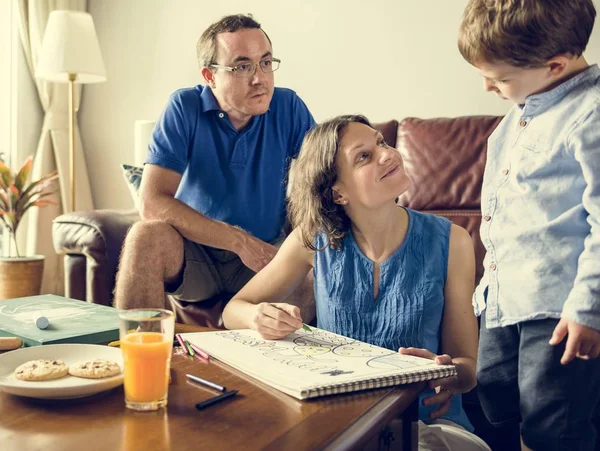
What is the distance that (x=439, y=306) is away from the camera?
4.18 feet

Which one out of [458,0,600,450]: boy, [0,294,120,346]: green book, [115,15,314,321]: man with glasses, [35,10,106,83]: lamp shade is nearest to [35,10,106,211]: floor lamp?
[35,10,106,83]: lamp shade

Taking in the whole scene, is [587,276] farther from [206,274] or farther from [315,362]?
[206,274]

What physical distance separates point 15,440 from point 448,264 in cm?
84

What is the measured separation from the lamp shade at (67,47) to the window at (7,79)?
47 centimetres

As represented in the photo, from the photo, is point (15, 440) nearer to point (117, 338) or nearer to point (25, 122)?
point (117, 338)

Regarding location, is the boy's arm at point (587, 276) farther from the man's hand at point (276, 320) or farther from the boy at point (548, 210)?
the man's hand at point (276, 320)

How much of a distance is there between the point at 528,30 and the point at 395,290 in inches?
21.0

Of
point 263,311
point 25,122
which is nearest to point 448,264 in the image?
point 263,311

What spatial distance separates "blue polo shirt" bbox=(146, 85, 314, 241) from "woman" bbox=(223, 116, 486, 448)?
2.22 feet

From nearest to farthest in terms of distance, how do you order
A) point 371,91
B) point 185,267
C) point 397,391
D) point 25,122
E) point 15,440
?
point 15,440 < point 397,391 < point 185,267 < point 371,91 < point 25,122

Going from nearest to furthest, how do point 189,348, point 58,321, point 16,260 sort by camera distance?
point 189,348 → point 58,321 → point 16,260

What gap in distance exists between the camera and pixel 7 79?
12.1 ft

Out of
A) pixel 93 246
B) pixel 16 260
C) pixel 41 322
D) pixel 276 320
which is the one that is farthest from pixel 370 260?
pixel 16 260

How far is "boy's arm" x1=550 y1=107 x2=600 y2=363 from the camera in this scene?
3.23ft
